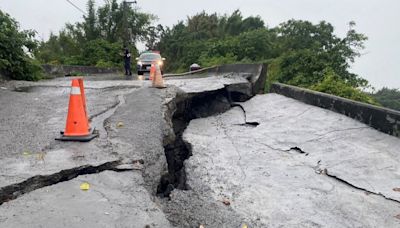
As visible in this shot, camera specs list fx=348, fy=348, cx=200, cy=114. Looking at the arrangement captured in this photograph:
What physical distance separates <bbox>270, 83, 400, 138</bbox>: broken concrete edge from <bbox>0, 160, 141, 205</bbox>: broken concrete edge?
11.4ft

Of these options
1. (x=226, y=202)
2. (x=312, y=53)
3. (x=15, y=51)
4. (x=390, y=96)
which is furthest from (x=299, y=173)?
(x=390, y=96)

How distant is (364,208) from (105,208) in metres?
2.20

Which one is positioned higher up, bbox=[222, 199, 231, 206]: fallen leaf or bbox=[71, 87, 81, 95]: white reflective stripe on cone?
bbox=[71, 87, 81, 95]: white reflective stripe on cone

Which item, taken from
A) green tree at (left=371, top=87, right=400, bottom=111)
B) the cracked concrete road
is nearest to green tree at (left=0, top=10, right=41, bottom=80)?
the cracked concrete road

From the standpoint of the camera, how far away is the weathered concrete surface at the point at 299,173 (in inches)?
116

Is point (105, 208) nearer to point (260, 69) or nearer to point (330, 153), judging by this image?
point (330, 153)

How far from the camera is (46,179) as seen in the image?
8.71 feet

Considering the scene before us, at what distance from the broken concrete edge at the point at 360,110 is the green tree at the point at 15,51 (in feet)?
23.2

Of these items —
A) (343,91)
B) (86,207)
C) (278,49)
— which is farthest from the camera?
(278,49)

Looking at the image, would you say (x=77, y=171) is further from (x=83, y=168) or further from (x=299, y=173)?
(x=299, y=173)

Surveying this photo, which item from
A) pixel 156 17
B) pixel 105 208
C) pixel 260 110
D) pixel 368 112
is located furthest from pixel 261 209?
pixel 156 17

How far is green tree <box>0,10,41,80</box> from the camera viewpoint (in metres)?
8.58

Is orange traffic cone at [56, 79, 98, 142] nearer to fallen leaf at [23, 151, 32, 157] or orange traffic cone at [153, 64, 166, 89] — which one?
fallen leaf at [23, 151, 32, 157]

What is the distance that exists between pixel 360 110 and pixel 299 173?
2129 mm
